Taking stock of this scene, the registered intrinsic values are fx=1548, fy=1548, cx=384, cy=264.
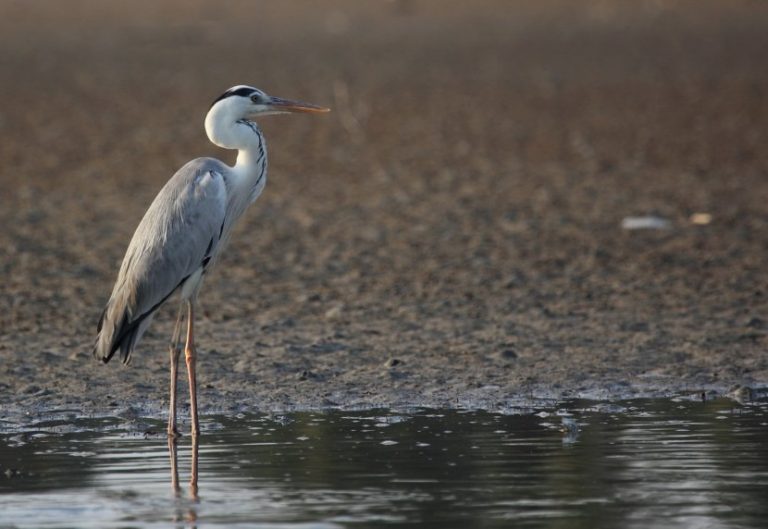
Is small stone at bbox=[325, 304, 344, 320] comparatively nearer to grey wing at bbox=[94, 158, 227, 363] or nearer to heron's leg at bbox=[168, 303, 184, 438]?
grey wing at bbox=[94, 158, 227, 363]

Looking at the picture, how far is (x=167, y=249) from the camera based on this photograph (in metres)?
8.37

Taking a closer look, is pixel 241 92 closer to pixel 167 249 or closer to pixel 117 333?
pixel 167 249

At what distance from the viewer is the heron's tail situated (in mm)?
8086

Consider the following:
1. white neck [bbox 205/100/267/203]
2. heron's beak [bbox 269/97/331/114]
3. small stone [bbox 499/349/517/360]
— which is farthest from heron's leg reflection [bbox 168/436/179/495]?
small stone [bbox 499/349/517/360]

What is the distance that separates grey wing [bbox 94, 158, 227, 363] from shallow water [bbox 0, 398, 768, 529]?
1.80 feet

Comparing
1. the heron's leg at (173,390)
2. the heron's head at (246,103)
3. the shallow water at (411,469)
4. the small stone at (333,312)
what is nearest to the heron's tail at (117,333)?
the heron's leg at (173,390)

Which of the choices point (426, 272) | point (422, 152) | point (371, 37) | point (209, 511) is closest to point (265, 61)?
point (371, 37)

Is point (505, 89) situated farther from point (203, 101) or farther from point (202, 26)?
point (202, 26)

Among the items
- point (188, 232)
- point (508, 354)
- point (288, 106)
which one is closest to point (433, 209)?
point (508, 354)

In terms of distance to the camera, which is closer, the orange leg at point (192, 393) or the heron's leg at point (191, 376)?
the orange leg at point (192, 393)

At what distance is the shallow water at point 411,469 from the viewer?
5.99 meters

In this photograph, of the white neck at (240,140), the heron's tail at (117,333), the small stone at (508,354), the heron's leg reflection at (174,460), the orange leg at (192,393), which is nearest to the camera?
the heron's leg reflection at (174,460)

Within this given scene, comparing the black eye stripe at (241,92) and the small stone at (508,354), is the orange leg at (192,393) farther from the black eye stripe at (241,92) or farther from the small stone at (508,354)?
the small stone at (508,354)

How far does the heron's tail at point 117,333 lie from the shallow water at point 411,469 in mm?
354
